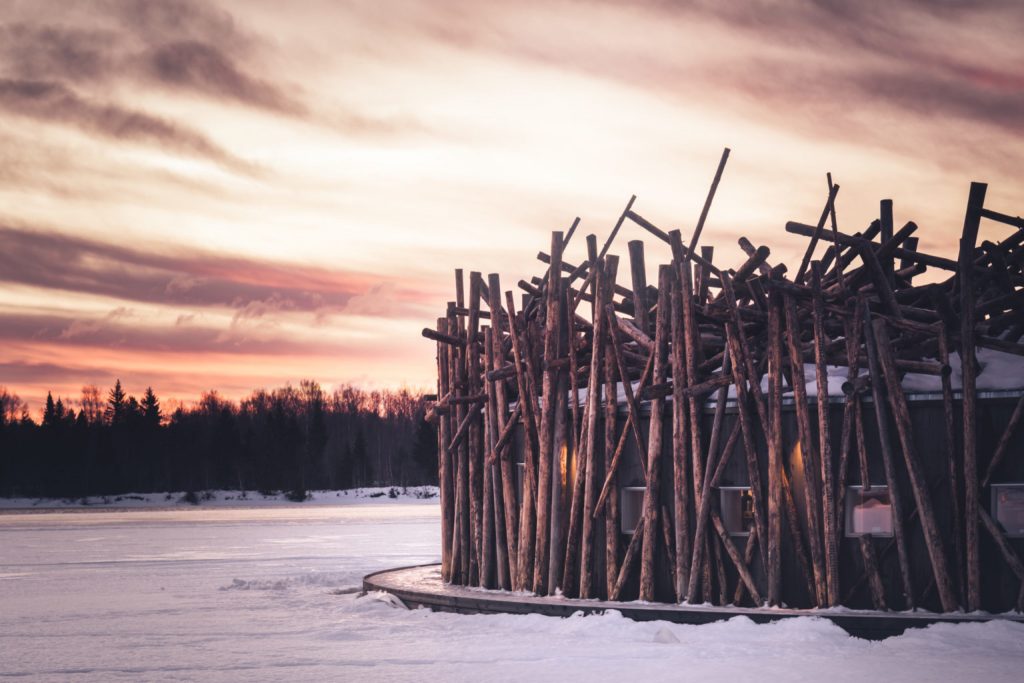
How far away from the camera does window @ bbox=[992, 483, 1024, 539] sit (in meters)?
16.2

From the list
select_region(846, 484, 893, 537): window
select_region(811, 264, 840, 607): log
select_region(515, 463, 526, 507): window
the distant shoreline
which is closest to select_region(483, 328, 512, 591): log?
select_region(515, 463, 526, 507): window

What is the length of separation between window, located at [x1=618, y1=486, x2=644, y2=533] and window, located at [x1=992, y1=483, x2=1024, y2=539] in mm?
5009

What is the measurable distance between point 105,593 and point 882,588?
15.5m

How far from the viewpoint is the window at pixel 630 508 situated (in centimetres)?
1841

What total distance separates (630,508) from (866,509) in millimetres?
3660

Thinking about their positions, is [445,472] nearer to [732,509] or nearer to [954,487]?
[732,509]

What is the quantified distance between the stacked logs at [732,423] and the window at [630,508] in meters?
0.20

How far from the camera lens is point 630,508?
738 inches

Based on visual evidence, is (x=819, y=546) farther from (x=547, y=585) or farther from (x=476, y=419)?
(x=476, y=419)

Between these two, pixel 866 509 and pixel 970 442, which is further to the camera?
pixel 866 509

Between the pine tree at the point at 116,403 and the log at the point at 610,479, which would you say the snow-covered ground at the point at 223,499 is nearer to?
the pine tree at the point at 116,403

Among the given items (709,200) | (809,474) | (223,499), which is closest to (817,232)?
(709,200)

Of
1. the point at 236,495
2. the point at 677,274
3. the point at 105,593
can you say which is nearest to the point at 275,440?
the point at 236,495

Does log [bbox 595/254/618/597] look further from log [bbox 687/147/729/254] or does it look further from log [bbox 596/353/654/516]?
log [bbox 687/147/729/254]
